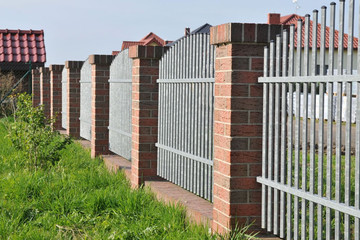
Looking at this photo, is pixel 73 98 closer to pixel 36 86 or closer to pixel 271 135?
pixel 36 86

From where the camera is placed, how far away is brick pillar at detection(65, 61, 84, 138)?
13.2 metres

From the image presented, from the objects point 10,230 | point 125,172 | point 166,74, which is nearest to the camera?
point 10,230

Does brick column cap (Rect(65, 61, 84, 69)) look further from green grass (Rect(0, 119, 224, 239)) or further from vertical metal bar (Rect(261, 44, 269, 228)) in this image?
vertical metal bar (Rect(261, 44, 269, 228))

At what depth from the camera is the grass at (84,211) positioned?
17.4 feet

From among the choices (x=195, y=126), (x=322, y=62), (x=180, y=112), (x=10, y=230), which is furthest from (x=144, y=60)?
(x=322, y=62)

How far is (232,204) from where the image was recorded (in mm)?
4777

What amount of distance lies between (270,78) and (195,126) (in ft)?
5.75

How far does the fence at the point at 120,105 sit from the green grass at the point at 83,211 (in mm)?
968

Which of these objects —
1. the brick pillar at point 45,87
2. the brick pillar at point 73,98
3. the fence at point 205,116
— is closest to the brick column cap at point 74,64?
the brick pillar at point 73,98

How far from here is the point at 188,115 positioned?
6.42m

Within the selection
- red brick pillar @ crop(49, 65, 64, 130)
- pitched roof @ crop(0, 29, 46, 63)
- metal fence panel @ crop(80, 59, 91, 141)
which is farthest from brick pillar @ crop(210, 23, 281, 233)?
pitched roof @ crop(0, 29, 46, 63)

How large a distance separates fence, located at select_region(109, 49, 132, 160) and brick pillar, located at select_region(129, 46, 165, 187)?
3.34 ft

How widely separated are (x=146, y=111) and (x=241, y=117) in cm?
298

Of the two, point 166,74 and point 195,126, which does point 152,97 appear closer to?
point 166,74
